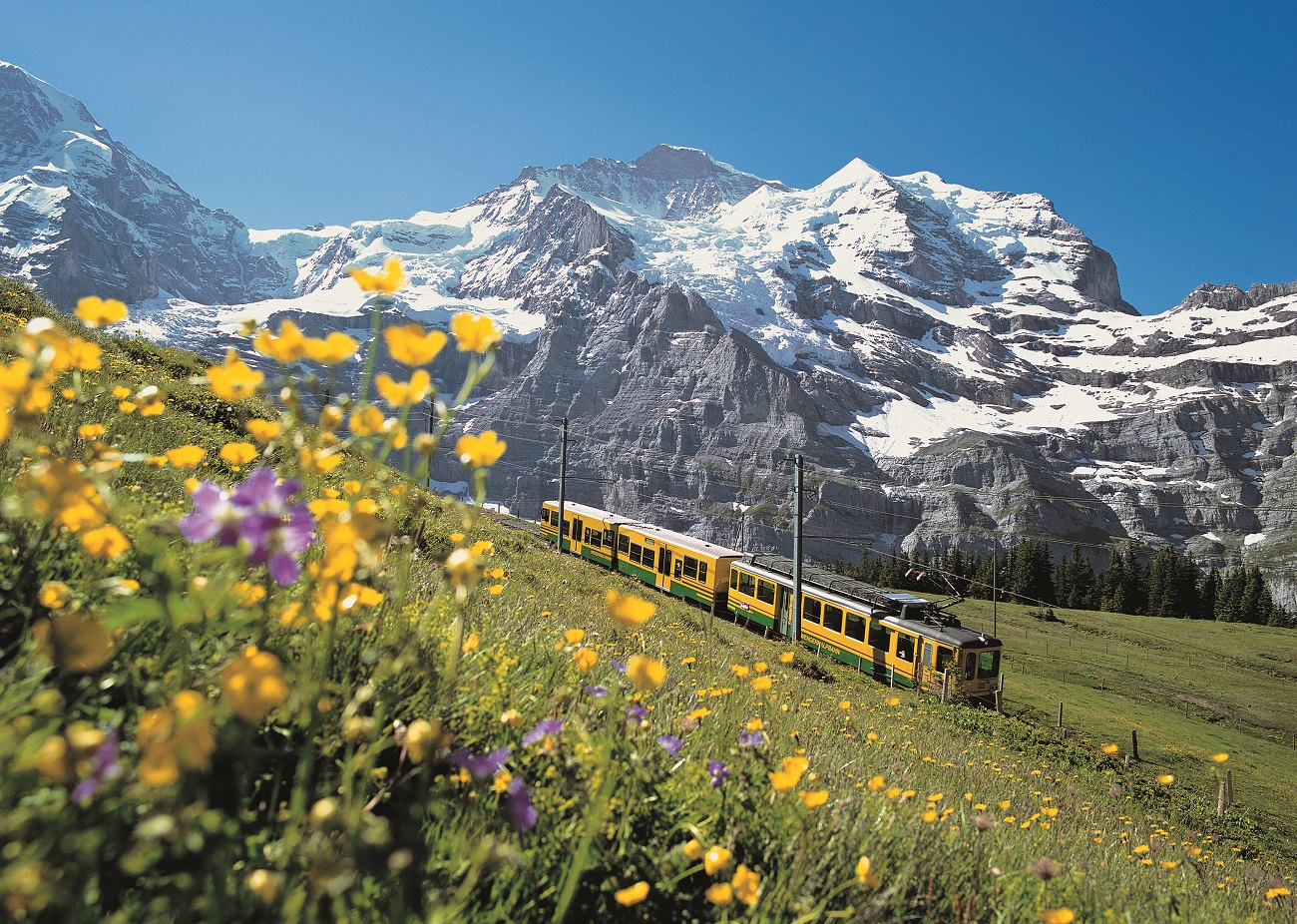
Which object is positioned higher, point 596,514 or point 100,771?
point 100,771

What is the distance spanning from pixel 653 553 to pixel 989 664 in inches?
565

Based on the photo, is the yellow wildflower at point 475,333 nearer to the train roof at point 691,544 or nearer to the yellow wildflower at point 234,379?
the yellow wildflower at point 234,379

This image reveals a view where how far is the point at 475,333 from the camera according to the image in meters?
1.33

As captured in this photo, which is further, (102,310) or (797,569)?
(797,569)

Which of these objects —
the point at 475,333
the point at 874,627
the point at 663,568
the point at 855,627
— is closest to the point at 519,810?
the point at 475,333

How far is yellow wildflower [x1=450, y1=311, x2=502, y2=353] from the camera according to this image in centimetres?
123

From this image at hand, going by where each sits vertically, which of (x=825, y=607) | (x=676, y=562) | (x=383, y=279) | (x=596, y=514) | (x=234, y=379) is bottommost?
(x=825, y=607)

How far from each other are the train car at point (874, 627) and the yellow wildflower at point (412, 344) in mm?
20086

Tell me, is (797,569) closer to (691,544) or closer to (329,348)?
(691,544)

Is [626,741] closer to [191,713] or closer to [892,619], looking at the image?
[191,713]

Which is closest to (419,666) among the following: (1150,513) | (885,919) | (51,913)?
(51,913)

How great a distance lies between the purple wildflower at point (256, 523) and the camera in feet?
3.04

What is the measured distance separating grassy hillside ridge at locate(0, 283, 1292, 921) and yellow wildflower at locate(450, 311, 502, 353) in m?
0.33

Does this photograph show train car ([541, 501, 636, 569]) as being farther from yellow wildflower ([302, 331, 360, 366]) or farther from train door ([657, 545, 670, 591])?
yellow wildflower ([302, 331, 360, 366])
